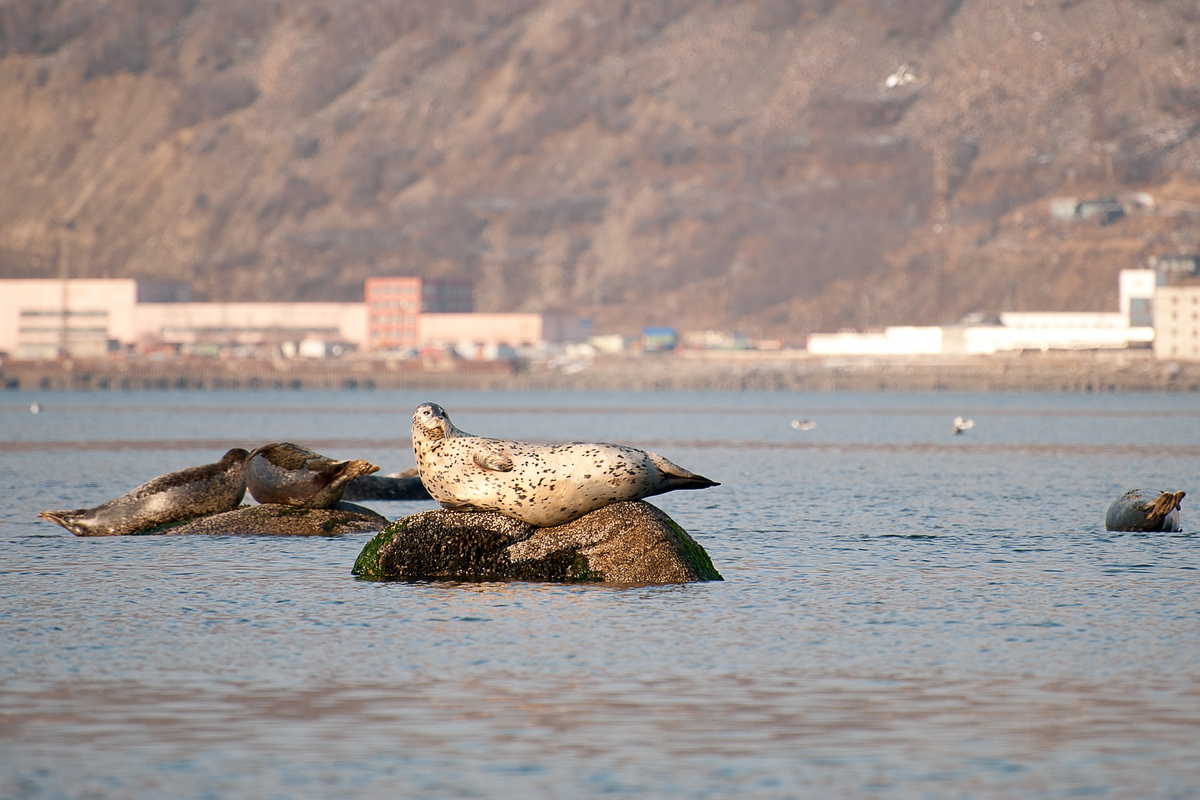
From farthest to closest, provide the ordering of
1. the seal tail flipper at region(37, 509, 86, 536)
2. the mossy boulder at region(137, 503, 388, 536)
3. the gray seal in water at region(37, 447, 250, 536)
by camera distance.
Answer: the seal tail flipper at region(37, 509, 86, 536) → the gray seal in water at region(37, 447, 250, 536) → the mossy boulder at region(137, 503, 388, 536)

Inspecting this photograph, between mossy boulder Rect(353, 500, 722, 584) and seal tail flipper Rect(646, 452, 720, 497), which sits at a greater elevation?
seal tail flipper Rect(646, 452, 720, 497)

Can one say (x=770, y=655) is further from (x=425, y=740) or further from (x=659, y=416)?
(x=659, y=416)

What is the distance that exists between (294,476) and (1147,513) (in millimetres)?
19060

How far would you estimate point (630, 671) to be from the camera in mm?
17828

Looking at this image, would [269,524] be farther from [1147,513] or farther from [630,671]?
[1147,513]

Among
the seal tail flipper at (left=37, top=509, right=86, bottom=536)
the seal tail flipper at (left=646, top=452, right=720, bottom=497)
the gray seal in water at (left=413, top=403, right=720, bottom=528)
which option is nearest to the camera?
the gray seal in water at (left=413, top=403, right=720, bottom=528)

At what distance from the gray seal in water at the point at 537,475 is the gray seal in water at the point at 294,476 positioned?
838 centimetres

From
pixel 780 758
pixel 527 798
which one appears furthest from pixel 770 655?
pixel 527 798

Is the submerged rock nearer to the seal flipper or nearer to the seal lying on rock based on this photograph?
the seal lying on rock

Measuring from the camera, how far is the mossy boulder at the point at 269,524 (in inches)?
1293

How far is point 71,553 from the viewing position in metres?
30.0

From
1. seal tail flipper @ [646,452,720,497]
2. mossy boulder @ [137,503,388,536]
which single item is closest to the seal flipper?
seal tail flipper @ [646,452,720,497]

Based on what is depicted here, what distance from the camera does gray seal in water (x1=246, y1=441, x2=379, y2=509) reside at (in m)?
33.0

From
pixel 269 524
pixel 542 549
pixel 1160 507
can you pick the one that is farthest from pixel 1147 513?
pixel 269 524
